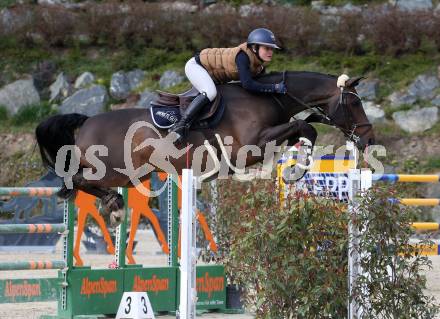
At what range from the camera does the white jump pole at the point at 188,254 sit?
5.41 meters

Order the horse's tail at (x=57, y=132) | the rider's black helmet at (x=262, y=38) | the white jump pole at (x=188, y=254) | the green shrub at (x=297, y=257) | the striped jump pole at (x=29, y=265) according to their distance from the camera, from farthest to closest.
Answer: the horse's tail at (x=57, y=132)
the rider's black helmet at (x=262, y=38)
the striped jump pole at (x=29, y=265)
the white jump pole at (x=188, y=254)
the green shrub at (x=297, y=257)

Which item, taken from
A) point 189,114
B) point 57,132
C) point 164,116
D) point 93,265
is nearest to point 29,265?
point 57,132

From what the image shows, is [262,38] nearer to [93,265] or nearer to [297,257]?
[297,257]

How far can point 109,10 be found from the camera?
62.0 ft

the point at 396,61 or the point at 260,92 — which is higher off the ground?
the point at 396,61

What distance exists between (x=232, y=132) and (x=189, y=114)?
0.35 m

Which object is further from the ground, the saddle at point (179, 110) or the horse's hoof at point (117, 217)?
the saddle at point (179, 110)

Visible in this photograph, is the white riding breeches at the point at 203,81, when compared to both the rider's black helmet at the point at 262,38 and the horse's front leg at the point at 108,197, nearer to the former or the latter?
the rider's black helmet at the point at 262,38

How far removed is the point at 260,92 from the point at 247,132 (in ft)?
1.05

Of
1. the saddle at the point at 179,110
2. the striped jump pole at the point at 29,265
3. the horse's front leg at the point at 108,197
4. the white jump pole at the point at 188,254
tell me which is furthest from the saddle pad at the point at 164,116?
the white jump pole at the point at 188,254

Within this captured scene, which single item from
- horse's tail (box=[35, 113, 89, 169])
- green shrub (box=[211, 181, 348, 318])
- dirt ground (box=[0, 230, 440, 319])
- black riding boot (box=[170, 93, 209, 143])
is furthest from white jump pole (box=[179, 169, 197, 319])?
horse's tail (box=[35, 113, 89, 169])

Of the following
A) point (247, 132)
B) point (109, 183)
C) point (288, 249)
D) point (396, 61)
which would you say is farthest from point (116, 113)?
point (396, 61)

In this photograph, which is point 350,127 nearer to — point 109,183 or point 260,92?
point 260,92

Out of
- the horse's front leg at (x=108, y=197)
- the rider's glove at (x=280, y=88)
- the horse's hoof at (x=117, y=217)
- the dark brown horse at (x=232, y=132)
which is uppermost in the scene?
the rider's glove at (x=280, y=88)
